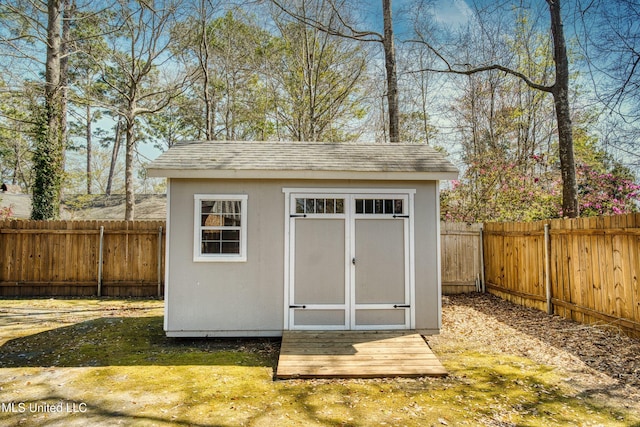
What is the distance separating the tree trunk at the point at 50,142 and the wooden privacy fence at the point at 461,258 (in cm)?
1145

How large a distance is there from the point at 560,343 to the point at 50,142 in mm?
13783

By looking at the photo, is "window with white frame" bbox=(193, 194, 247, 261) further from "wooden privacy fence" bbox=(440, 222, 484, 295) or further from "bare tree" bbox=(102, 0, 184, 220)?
"bare tree" bbox=(102, 0, 184, 220)

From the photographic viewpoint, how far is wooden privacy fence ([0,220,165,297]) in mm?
9297

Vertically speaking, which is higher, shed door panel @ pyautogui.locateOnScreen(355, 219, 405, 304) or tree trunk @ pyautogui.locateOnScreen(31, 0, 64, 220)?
tree trunk @ pyautogui.locateOnScreen(31, 0, 64, 220)

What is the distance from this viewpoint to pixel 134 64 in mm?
13141

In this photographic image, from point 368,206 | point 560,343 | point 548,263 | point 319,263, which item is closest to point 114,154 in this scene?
point 319,263

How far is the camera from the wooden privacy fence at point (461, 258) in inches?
370

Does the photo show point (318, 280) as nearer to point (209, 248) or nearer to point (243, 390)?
point (209, 248)

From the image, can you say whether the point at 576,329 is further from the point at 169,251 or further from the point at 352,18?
the point at 352,18

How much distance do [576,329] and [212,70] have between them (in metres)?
15.9

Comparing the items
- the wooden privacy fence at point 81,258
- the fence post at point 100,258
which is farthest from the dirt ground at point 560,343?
the fence post at point 100,258

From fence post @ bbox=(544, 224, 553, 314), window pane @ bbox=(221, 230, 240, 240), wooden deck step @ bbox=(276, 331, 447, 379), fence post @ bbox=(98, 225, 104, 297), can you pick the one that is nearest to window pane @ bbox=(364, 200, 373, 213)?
wooden deck step @ bbox=(276, 331, 447, 379)

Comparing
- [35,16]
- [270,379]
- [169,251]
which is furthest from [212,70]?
[270,379]

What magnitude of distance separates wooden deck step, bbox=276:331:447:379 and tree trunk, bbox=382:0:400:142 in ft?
21.6
